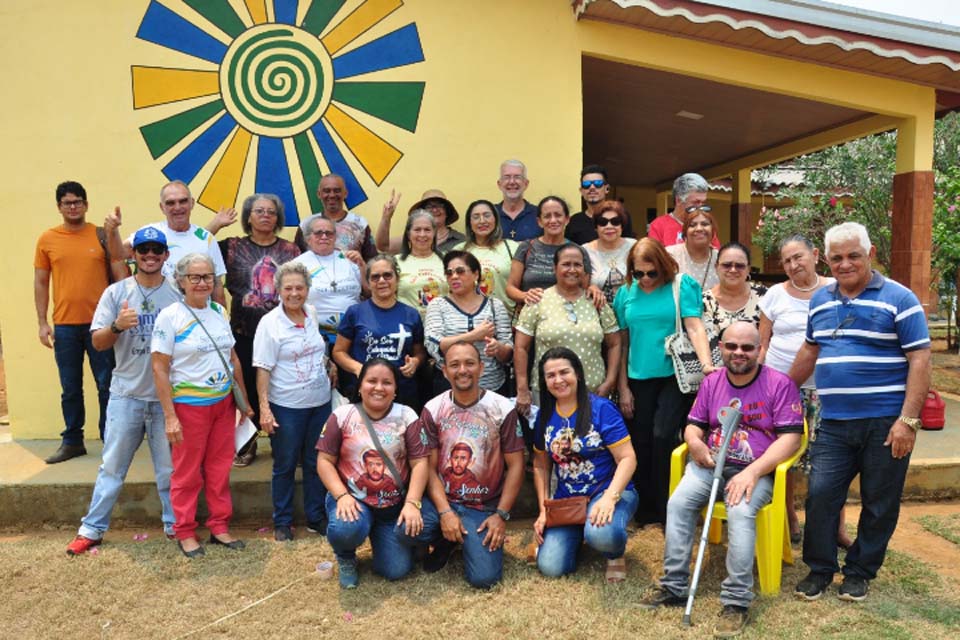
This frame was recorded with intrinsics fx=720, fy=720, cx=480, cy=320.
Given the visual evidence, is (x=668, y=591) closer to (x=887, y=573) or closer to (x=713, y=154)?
(x=887, y=573)

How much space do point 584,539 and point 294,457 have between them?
1.60m

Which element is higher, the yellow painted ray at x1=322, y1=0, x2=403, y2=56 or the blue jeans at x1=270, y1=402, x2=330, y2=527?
the yellow painted ray at x1=322, y1=0, x2=403, y2=56

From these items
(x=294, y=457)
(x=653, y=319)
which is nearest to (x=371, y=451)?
(x=294, y=457)

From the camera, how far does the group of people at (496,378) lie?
3.15 metres

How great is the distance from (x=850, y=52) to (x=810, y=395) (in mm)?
3082

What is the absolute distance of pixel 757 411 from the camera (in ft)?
10.8

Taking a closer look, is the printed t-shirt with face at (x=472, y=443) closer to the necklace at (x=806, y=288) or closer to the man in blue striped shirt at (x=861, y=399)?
the man in blue striped shirt at (x=861, y=399)

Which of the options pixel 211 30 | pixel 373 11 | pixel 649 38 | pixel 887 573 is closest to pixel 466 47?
pixel 373 11

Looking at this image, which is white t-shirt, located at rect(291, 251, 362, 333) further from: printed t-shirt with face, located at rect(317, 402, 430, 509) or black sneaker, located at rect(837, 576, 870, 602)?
black sneaker, located at rect(837, 576, 870, 602)

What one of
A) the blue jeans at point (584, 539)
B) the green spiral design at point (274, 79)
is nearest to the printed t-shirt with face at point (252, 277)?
the green spiral design at point (274, 79)

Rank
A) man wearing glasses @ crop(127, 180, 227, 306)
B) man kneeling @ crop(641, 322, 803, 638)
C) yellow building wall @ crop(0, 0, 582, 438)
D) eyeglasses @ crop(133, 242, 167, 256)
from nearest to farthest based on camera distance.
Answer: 1. man kneeling @ crop(641, 322, 803, 638)
2. eyeglasses @ crop(133, 242, 167, 256)
3. man wearing glasses @ crop(127, 180, 227, 306)
4. yellow building wall @ crop(0, 0, 582, 438)

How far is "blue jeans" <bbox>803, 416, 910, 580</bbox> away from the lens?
3.08 m

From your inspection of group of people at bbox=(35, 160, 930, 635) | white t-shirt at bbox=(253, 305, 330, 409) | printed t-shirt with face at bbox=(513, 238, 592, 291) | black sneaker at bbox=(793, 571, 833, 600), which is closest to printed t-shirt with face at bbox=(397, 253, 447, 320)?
group of people at bbox=(35, 160, 930, 635)

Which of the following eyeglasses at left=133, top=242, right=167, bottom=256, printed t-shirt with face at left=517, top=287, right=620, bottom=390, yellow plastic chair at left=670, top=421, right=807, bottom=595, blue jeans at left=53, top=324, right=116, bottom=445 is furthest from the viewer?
blue jeans at left=53, top=324, right=116, bottom=445
